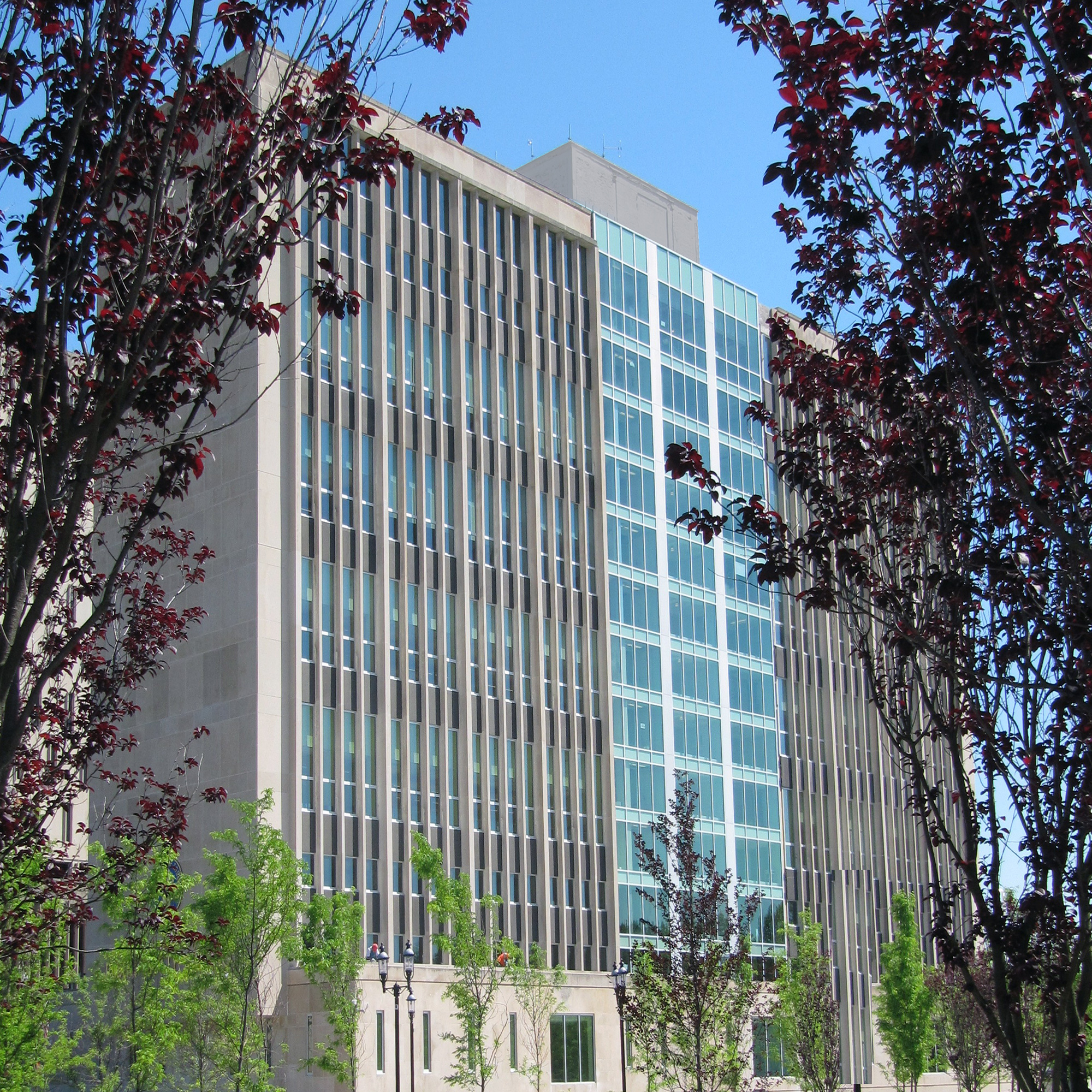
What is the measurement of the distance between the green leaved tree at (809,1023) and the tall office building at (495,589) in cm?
678

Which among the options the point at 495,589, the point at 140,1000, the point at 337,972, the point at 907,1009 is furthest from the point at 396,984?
the point at 907,1009

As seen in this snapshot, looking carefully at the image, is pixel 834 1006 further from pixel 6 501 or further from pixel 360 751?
pixel 6 501

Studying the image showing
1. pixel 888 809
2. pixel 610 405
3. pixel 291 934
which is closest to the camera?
pixel 291 934

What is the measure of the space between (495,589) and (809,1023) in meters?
19.7

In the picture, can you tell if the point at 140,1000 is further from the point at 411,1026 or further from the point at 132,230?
the point at 132,230

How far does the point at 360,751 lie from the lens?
178 feet

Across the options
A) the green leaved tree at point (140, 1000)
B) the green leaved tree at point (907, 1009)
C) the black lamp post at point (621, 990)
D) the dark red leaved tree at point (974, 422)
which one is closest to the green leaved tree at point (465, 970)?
the black lamp post at point (621, 990)

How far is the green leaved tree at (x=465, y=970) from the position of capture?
46781 millimetres

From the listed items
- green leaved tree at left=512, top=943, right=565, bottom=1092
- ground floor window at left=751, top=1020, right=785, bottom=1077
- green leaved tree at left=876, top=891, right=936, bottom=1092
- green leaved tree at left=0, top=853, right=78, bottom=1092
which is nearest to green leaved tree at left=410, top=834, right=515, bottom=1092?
green leaved tree at left=512, top=943, right=565, bottom=1092

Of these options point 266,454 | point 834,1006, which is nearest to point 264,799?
point 266,454

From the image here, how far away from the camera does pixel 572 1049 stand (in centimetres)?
5575

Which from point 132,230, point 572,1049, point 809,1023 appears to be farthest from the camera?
point 572,1049

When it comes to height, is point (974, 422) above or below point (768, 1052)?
above

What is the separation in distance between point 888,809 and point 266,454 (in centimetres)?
4498
